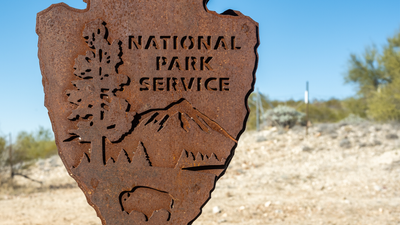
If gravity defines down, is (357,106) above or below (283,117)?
above

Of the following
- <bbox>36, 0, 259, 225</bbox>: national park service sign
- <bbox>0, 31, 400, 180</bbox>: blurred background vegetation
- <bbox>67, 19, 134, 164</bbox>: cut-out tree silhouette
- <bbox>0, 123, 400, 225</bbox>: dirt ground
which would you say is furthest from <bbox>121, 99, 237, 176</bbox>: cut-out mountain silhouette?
<bbox>0, 31, 400, 180</bbox>: blurred background vegetation

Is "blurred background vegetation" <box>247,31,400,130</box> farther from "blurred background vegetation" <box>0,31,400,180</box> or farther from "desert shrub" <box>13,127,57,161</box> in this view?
"desert shrub" <box>13,127,57,161</box>

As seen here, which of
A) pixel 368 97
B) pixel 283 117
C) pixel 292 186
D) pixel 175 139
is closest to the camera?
pixel 175 139

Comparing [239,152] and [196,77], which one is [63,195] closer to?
[239,152]

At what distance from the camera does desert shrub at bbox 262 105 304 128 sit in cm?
1338

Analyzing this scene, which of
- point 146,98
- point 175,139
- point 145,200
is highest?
point 146,98

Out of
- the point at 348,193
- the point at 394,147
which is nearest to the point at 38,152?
the point at 348,193

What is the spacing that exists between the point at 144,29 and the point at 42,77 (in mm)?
734

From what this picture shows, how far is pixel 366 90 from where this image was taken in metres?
17.0

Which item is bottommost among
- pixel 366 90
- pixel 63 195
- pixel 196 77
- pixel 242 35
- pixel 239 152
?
pixel 63 195

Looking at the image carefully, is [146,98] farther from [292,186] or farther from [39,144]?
[39,144]

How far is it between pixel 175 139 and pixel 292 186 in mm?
5594

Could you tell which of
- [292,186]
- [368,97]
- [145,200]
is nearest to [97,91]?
[145,200]

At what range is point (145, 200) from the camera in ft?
7.00
